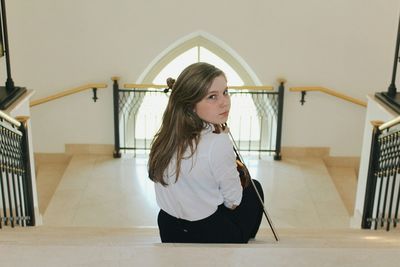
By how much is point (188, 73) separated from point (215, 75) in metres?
0.14

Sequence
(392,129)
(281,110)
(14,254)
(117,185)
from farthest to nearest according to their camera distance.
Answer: (281,110), (117,185), (392,129), (14,254)

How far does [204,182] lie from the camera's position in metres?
2.85

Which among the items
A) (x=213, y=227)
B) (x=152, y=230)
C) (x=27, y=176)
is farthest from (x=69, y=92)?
(x=213, y=227)

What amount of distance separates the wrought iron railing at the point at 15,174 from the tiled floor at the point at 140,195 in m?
1.21

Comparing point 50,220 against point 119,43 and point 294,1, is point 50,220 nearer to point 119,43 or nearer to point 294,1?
point 119,43

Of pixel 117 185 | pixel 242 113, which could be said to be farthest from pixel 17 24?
pixel 242 113

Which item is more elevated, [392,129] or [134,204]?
[392,129]

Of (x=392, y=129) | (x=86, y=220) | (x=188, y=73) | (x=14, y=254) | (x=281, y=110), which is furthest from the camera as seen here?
(x=281, y=110)

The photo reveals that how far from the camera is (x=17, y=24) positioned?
289 inches

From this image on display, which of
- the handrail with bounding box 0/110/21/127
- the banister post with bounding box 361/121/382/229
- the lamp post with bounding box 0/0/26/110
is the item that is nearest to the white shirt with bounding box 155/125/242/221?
the handrail with bounding box 0/110/21/127

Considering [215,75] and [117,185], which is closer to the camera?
[215,75]

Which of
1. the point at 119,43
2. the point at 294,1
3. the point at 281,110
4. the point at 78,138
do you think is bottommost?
the point at 78,138

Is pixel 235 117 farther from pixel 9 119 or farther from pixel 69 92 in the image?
pixel 9 119

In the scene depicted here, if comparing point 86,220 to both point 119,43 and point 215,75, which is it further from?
point 215,75
